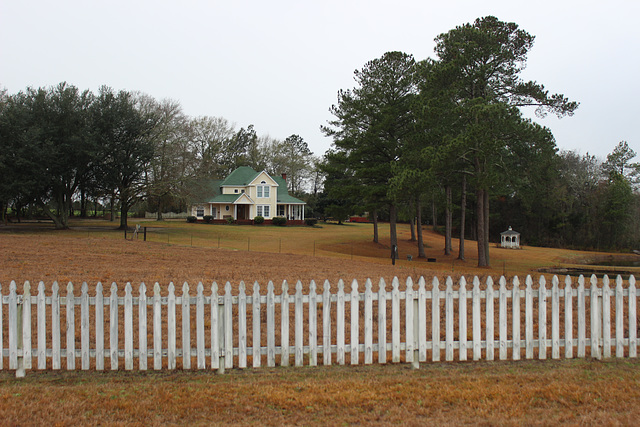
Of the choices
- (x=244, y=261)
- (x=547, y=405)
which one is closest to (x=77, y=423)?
(x=547, y=405)

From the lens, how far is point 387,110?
1206 inches

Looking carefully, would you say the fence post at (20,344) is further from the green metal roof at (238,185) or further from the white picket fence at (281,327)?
the green metal roof at (238,185)

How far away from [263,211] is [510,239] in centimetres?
3107

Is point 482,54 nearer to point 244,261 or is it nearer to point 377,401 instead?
point 244,261

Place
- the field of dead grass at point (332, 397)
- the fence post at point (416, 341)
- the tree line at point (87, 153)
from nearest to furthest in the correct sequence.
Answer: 1. the field of dead grass at point (332, 397)
2. the fence post at point (416, 341)
3. the tree line at point (87, 153)

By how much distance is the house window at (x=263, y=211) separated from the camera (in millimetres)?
62219

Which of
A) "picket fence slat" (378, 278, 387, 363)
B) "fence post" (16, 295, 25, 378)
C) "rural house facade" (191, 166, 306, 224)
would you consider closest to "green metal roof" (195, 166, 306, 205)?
"rural house facade" (191, 166, 306, 224)

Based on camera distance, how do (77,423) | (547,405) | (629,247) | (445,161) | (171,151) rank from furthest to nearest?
(629,247)
(171,151)
(445,161)
(547,405)
(77,423)

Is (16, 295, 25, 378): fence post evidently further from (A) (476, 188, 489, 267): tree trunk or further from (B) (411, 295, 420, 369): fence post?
(A) (476, 188, 489, 267): tree trunk

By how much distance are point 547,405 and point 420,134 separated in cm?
2319

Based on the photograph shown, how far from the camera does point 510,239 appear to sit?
49.5 meters

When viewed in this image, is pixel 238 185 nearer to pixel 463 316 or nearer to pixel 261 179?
pixel 261 179

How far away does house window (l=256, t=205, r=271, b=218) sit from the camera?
62219 millimetres

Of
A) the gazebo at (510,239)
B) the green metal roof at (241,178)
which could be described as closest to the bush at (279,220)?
the green metal roof at (241,178)
